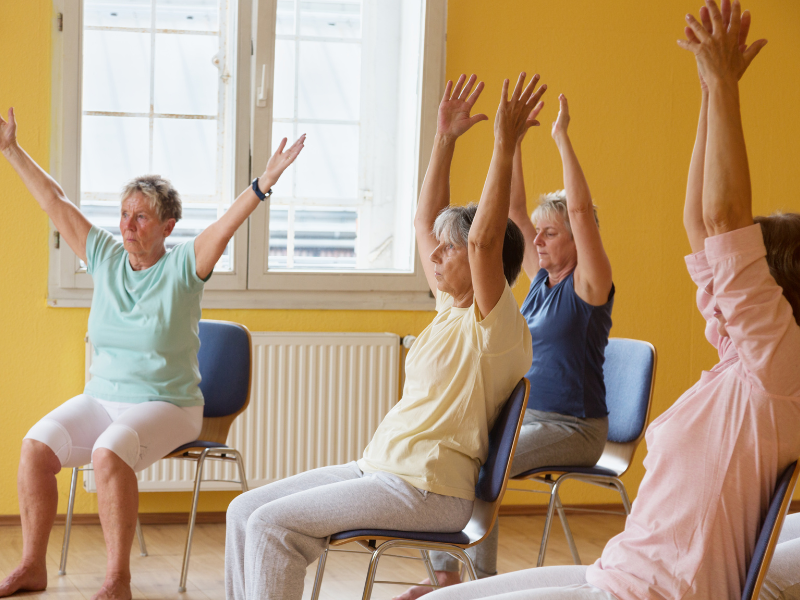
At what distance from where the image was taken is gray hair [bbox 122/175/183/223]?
2.66m

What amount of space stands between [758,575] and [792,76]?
3.33 meters

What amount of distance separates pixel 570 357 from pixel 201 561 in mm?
1534

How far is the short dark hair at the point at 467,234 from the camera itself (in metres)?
1.81

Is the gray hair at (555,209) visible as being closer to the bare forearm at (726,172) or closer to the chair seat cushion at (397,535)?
the chair seat cushion at (397,535)

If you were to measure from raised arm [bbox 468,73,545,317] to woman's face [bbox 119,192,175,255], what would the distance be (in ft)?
4.57

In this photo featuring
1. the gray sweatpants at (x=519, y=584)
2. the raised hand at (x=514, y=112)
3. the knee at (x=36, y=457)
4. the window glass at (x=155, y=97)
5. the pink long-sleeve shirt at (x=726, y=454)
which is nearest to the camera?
the pink long-sleeve shirt at (x=726, y=454)

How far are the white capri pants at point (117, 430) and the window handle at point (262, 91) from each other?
4.48ft

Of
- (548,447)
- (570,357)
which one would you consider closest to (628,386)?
(570,357)

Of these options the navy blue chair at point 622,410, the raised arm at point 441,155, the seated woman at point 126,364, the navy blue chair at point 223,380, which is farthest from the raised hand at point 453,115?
the navy blue chair at point 223,380

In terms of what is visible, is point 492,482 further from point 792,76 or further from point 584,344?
point 792,76

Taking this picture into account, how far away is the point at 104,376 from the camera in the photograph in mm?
2604

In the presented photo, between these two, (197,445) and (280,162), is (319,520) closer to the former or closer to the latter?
(197,445)

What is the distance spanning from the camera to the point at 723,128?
1056mm

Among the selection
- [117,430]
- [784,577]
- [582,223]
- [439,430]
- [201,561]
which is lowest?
[201,561]
